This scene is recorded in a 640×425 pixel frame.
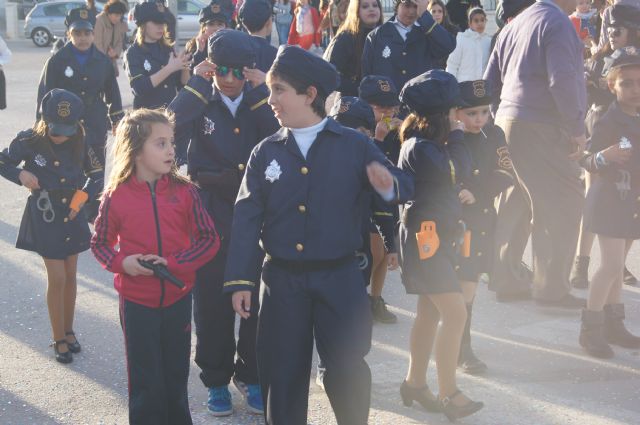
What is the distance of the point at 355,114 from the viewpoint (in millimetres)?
6086

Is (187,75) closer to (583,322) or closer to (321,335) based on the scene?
(583,322)

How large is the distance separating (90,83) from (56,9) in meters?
26.5

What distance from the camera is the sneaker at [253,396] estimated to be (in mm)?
5430

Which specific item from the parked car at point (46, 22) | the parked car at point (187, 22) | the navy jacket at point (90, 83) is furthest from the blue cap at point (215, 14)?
the parked car at point (46, 22)

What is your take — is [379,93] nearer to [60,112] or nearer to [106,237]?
[60,112]

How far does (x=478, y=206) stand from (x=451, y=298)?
0.79 m

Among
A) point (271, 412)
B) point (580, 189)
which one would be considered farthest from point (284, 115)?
point (580, 189)

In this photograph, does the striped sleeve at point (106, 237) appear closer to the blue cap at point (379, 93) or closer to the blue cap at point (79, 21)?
the blue cap at point (379, 93)

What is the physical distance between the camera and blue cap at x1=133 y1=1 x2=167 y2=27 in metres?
8.92

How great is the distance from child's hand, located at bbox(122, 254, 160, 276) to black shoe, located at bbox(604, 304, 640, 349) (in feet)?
10.3

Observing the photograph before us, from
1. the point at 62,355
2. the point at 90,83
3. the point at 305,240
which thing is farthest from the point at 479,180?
the point at 90,83

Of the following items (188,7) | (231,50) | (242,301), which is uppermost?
(188,7)

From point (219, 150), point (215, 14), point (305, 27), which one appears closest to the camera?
point (219, 150)

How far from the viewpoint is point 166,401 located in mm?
4719
